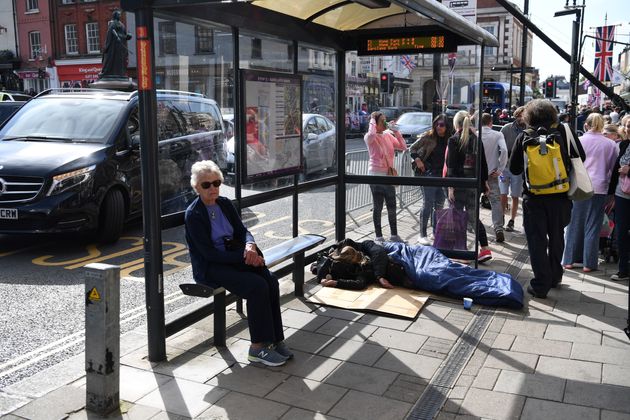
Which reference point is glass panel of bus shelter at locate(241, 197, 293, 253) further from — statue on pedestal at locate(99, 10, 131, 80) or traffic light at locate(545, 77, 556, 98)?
traffic light at locate(545, 77, 556, 98)

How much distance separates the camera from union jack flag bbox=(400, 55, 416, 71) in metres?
7.42

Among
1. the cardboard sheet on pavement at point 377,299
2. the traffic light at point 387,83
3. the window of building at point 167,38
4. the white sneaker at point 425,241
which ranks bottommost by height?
the cardboard sheet on pavement at point 377,299

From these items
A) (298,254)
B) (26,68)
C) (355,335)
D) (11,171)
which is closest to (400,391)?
(355,335)

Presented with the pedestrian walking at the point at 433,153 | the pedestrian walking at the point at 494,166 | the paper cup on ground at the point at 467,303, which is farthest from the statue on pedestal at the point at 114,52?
the paper cup on ground at the point at 467,303

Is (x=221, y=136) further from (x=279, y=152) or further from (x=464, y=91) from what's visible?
(x=464, y=91)

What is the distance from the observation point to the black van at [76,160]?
7559mm

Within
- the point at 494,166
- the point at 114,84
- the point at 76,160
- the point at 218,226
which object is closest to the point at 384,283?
the point at 218,226

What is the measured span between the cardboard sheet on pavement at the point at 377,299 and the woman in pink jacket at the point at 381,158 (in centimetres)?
192

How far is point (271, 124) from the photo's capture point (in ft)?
19.6

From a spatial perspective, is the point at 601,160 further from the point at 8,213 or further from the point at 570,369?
the point at 8,213

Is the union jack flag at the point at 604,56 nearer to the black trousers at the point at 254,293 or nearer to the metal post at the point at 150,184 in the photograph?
the black trousers at the point at 254,293

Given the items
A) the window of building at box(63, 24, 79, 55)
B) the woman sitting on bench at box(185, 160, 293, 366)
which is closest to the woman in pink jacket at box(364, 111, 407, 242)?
the woman sitting on bench at box(185, 160, 293, 366)

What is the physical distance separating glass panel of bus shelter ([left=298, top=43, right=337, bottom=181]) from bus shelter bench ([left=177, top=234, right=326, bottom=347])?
3.90ft

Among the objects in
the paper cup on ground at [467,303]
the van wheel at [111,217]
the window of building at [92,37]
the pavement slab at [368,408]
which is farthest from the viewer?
the window of building at [92,37]
